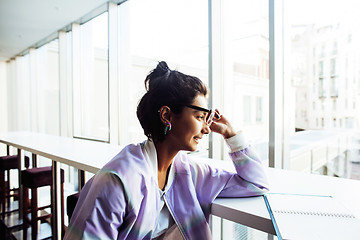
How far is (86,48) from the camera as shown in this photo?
386 cm

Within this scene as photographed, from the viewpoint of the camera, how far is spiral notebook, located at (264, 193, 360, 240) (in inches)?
25.4

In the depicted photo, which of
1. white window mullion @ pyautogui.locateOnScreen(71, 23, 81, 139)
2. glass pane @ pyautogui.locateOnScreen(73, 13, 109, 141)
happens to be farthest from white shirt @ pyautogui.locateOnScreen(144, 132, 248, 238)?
white window mullion @ pyautogui.locateOnScreen(71, 23, 81, 139)

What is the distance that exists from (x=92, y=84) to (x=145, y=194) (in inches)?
130

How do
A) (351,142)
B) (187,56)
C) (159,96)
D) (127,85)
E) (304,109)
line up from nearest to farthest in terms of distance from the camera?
1. (159,96)
2. (351,142)
3. (304,109)
4. (187,56)
5. (127,85)

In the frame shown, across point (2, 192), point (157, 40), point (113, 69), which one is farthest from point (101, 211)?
point (2, 192)

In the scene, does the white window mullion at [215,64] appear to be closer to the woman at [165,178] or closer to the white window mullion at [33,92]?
the woman at [165,178]

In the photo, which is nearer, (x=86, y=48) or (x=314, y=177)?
(x=314, y=177)

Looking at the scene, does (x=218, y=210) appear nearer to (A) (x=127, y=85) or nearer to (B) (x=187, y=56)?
(B) (x=187, y=56)

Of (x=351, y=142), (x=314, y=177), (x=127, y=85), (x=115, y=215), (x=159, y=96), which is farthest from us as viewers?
(x=127, y=85)

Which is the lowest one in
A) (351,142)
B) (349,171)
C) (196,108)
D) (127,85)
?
(349,171)

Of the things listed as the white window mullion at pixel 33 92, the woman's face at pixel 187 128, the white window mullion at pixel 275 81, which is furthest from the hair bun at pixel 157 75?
the white window mullion at pixel 33 92

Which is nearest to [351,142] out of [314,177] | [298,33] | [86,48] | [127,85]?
[314,177]

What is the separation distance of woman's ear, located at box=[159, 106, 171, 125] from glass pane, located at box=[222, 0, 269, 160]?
115cm

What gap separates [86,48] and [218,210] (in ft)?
12.0
